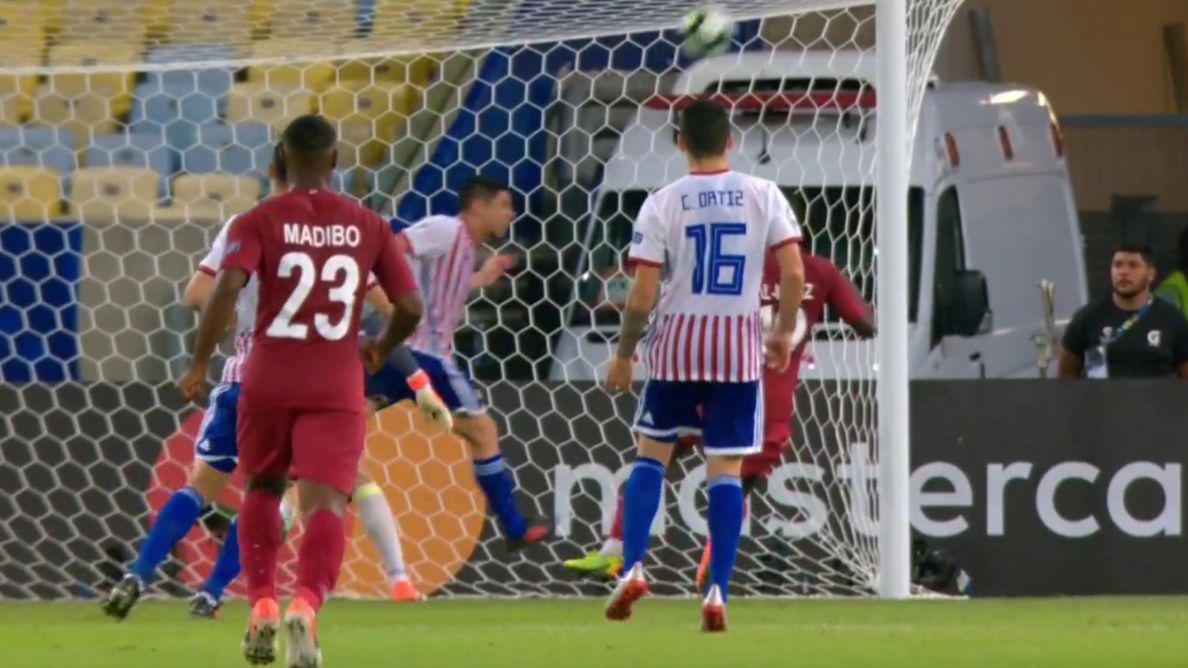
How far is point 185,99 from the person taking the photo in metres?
12.9

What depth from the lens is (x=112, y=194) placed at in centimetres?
1223

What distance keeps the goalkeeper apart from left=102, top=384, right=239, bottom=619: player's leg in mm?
1499

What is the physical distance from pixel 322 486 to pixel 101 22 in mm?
4922

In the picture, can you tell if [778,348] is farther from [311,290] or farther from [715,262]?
[311,290]

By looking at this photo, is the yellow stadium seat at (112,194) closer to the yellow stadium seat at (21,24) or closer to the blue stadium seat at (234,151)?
the blue stadium seat at (234,151)

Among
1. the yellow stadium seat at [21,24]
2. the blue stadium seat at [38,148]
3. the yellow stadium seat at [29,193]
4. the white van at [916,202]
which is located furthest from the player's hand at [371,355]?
the blue stadium seat at [38,148]

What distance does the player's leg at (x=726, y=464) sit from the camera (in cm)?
845

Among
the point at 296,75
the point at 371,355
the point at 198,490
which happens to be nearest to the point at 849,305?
the point at 198,490

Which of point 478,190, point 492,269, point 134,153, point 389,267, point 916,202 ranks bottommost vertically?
point 389,267

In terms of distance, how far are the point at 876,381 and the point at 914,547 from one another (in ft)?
2.43

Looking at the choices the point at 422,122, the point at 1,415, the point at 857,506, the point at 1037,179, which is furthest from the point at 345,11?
the point at 1037,179

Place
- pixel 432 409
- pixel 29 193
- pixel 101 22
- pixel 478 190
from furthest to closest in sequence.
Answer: pixel 29 193 → pixel 101 22 → pixel 478 190 → pixel 432 409

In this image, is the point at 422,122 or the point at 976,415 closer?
the point at 976,415

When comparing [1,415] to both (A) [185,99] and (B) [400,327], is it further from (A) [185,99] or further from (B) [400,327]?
(B) [400,327]
